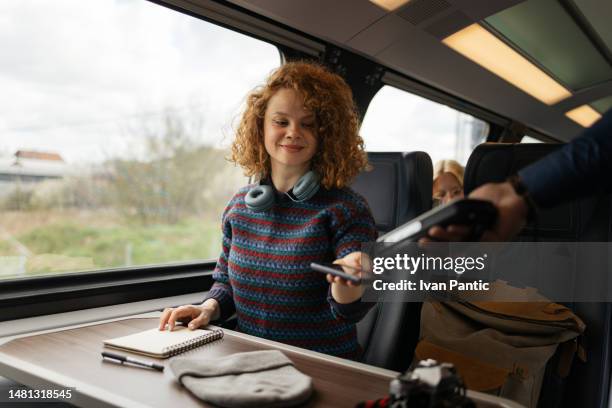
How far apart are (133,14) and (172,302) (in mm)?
1302

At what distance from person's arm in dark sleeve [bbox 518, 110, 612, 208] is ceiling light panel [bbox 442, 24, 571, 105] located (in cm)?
303

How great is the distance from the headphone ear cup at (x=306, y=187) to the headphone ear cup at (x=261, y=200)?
3.2 inches

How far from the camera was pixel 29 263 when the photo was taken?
1903 mm

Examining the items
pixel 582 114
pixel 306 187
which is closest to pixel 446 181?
pixel 306 187

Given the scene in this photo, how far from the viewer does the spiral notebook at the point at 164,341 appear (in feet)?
3.99

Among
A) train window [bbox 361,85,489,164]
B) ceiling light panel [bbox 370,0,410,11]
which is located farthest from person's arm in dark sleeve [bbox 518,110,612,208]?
ceiling light panel [bbox 370,0,410,11]

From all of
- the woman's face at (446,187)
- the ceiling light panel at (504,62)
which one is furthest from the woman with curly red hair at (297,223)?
the ceiling light panel at (504,62)

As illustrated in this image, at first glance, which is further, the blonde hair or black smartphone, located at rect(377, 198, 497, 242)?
the blonde hair

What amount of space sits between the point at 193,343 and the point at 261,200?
481 millimetres

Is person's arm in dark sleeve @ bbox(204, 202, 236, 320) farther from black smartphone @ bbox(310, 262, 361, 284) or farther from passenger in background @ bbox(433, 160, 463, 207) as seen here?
passenger in background @ bbox(433, 160, 463, 207)

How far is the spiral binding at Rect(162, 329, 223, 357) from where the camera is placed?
1.23 metres

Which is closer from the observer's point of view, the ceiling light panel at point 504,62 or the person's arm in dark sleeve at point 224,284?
the person's arm in dark sleeve at point 224,284

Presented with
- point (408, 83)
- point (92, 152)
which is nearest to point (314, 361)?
point (92, 152)

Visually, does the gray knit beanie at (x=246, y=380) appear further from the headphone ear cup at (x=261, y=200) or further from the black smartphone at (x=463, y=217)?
the headphone ear cup at (x=261, y=200)
